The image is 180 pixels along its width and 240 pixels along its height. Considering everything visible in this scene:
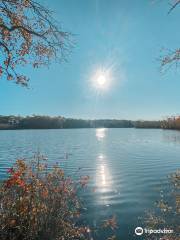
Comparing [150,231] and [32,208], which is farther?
[150,231]

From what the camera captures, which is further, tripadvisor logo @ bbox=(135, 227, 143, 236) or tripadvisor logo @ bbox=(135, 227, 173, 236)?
tripadvisor logo @ bbox=(135, 227, 143, 236)

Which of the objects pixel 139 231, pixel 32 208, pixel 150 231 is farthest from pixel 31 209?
pixel 139 231

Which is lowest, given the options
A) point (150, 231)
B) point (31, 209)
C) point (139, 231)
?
point (139, 231)

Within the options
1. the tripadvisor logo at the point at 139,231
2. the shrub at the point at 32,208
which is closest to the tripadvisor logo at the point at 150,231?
the tripadvisor logo at the point at 139,231

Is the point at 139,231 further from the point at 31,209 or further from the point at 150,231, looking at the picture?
the point at 31,209

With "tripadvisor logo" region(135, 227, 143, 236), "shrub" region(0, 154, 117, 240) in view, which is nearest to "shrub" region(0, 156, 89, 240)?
"shrub" region(0, 154, 117, 240)

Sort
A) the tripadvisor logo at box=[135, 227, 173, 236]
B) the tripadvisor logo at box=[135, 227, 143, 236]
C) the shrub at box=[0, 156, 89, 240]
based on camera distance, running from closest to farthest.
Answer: the shrub at box=[0, 156, 89, 240], the tripadvisor logo at box=[135, 227, 173, 236], the tripadvisor logo at box=[135, 227, 143, 236]

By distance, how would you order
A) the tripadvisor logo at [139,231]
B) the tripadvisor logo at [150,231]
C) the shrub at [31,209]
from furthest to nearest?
the tripadvisor logo at [139,231] < the tripadvisor logo at [150,231] < the shrub at [31,209]

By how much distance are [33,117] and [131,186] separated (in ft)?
585

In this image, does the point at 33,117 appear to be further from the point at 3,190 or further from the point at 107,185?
the point at 3,190

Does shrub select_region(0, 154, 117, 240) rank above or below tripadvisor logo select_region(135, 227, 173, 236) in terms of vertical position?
above

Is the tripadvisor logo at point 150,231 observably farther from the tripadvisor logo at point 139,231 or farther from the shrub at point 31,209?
the shrub at point 31,209

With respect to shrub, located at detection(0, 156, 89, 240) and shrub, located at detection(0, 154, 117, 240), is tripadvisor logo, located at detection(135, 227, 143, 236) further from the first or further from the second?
shrub, located at detection(0, 156, 89, 240)

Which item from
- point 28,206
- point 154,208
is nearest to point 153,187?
point 154,208
